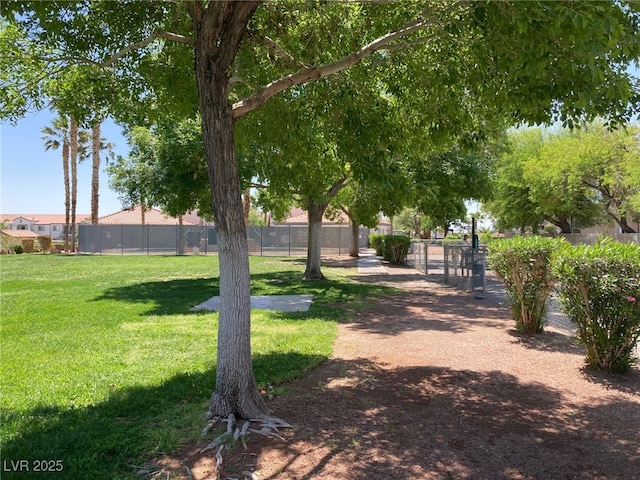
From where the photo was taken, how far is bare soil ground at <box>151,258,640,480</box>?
11.9 ft

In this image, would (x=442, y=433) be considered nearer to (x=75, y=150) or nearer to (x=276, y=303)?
(x=276, y=303)

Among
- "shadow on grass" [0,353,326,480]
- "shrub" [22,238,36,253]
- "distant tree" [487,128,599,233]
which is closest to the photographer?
"shadow on grass" [0,353,326,480]

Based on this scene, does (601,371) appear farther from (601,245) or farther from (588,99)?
(588,99)

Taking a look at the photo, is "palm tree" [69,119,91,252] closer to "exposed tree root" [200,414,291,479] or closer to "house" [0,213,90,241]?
"exposed tree root" [200,414,291,479]

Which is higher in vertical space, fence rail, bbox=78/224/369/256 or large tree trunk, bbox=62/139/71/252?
large tree trunk, bbox=62/139/71/252

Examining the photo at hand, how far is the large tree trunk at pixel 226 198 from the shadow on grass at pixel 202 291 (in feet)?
20.9

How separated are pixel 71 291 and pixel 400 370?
1095cm

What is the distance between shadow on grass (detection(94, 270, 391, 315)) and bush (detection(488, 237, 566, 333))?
475cm

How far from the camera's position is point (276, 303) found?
11.9 metres

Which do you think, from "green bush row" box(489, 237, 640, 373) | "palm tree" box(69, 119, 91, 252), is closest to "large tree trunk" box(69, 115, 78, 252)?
"palm tree" box(69, 119, 91, 252)

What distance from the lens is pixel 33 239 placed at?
39906 millimetres

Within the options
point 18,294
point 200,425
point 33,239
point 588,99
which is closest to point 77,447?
point 200,425

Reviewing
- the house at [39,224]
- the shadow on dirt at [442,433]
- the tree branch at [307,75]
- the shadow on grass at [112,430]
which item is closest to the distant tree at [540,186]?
the tree branch at [307,75]

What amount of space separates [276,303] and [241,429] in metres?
7.73
